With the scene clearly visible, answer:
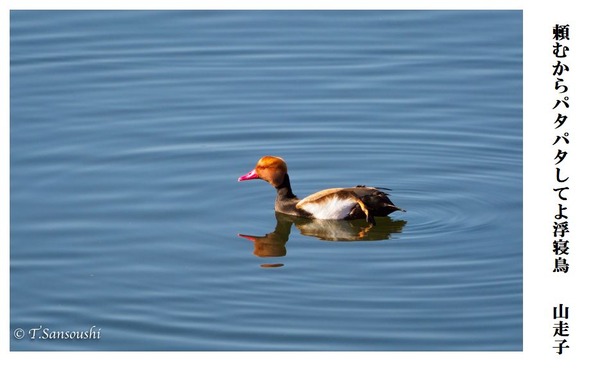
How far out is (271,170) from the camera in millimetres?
13727

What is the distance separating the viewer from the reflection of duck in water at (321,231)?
12766mm

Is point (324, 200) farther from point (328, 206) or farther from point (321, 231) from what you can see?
point (321, 231)

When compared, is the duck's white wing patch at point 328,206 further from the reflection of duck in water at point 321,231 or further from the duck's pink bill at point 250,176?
the duck's pink bill at point 250,176

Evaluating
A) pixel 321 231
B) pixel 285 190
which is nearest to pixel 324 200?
pixel 321 231

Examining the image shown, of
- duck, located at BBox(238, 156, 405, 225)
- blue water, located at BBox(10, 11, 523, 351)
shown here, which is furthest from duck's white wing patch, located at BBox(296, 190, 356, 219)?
blue water, located at BBox(10, 11, 523, 351)

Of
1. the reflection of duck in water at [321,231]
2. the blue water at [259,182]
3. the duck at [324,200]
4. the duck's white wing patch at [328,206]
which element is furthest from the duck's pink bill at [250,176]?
the duck's white wing patch at [328,206]

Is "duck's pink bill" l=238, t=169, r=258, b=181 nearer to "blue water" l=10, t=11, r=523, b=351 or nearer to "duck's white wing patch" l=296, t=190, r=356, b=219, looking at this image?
"blue water" l=10, t=11, r=523, b=351

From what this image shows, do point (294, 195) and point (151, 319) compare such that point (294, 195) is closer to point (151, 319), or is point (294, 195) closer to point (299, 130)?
point (299, 130)

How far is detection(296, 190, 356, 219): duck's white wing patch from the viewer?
13.2m

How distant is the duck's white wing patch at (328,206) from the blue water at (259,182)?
130mm

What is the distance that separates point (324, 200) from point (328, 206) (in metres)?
0.08

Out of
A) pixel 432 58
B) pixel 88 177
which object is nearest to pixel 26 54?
pixel 88 177

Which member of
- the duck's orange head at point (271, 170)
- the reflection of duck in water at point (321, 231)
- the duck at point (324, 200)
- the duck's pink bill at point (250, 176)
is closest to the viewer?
the reflection of duck in water at point (321, 231)

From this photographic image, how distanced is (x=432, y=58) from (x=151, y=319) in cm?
785
